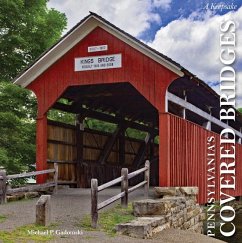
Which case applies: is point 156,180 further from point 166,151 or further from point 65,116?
point 166,151

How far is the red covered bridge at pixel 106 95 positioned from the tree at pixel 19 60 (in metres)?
2.97

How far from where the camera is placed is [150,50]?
13.2 metres

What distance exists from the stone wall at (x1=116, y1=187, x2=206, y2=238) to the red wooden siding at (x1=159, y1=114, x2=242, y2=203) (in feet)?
1.10

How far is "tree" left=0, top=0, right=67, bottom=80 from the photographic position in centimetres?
2012

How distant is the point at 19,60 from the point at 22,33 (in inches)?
45.0

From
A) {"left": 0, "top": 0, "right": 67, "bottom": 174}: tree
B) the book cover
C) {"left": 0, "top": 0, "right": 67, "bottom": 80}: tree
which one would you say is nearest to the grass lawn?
the book cover

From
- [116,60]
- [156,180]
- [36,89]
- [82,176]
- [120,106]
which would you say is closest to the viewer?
[116,60]

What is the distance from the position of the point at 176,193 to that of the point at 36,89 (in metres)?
5.42

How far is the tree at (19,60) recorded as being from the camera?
1883cm

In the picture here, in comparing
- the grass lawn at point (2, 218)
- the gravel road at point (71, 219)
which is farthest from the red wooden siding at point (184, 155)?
the grass lawn at point (2, 218)

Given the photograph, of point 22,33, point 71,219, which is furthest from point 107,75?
point 22,33

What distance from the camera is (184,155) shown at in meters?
14.2

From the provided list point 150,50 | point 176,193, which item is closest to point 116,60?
point 150,50

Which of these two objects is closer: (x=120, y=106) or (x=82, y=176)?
(x=82, y=176)
